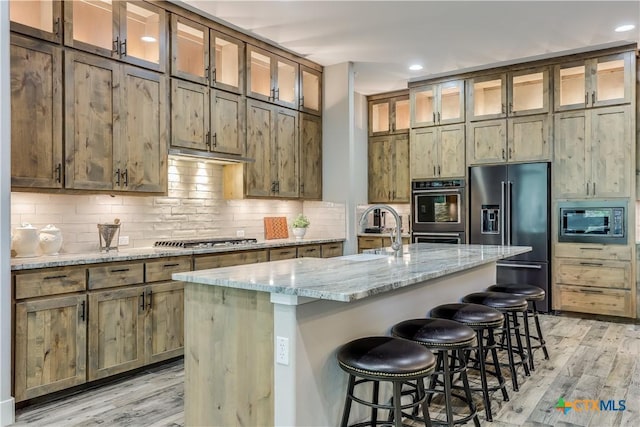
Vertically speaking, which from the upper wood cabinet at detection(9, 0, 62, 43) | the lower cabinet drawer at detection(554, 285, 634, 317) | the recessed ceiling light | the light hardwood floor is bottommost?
the light hardwood floor

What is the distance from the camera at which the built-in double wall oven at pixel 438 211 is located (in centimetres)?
584

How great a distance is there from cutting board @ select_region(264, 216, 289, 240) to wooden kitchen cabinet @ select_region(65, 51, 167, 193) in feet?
5.51

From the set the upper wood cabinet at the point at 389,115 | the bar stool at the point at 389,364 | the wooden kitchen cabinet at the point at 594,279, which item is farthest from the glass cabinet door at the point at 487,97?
the bar stool at the point at 389,364

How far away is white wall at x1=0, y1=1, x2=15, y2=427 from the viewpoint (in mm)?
2639

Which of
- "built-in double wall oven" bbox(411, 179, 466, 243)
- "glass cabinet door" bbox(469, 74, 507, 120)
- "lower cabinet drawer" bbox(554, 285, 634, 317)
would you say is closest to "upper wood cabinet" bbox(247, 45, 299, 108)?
"built-in double wall oven" bbox(411, 179, 466, 243)

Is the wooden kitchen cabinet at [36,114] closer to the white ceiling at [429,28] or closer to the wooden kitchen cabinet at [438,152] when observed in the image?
the white ceiling at [429,28]

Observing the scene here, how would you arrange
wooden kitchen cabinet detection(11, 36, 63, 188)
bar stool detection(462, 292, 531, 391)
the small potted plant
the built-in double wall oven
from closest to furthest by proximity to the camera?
wooden kitchen cabinet detection(11, 36, 63, 188)
bar stool detection(462, 292, 531, 391)
the small potted plant
the built-in double wall oven

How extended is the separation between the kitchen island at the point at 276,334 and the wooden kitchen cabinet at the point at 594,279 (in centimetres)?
341

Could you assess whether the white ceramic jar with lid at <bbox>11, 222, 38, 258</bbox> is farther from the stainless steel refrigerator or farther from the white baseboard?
the stainless steel refrigerator

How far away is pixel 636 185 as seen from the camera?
194 inches

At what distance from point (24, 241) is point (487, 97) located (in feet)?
17.2

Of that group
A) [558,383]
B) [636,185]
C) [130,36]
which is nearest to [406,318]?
[558,383]

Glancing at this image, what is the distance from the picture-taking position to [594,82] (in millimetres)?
5066

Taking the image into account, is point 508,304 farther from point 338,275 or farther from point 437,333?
point 338,275
